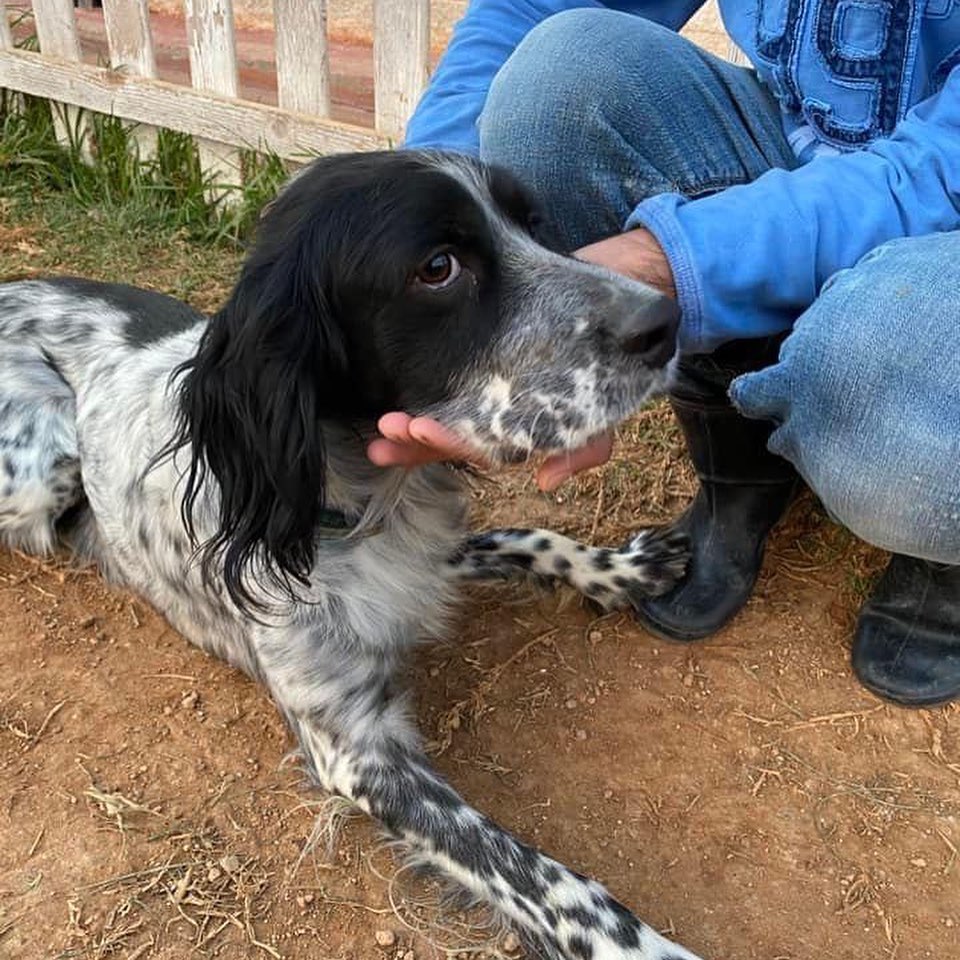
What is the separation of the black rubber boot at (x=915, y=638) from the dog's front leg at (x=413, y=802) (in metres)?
0.89

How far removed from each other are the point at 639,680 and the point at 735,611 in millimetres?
322

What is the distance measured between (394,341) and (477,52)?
1.26 meters

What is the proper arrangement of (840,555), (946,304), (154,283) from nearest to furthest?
1. (946,304)
2. (840,555)
3. (154,283)

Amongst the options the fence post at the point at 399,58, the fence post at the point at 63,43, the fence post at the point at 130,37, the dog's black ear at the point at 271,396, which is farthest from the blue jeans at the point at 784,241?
the fence post at the point at 63,43

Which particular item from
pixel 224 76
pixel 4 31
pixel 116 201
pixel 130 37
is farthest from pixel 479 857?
pixel 4 31

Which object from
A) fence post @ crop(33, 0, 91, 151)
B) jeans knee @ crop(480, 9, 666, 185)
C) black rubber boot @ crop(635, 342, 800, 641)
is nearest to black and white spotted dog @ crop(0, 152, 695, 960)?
jeans knee @ crop(480, 9, 666, 185)

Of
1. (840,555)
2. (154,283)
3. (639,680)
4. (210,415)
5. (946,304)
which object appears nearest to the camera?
(946,304)

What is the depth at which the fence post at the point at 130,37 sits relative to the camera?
492cm

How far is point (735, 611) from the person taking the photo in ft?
8.86

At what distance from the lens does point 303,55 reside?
4469mm

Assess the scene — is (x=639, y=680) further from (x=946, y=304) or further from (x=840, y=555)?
(x=946, y=304)

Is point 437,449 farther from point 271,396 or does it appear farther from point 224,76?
point 224,76

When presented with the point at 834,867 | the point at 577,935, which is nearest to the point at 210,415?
the point at 577,935

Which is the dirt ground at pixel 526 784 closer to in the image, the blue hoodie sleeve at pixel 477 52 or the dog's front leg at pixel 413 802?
the dog's front leg at pixel 413 802
